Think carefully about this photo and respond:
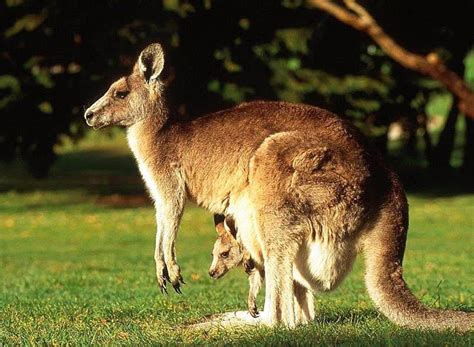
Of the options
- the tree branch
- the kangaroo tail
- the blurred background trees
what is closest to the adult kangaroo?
the kangaroo tail

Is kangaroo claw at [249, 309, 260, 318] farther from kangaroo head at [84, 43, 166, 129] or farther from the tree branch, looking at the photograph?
the tree branch

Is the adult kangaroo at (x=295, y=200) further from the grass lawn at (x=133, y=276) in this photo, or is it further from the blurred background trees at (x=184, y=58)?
the blurred background trees at (x=184, y=58)

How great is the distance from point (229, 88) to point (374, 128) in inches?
140

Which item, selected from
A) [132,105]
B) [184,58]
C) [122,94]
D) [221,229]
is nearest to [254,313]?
[221,229]

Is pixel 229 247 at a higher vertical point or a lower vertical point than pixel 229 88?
higher

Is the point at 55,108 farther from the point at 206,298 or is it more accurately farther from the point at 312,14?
the point at 206,298

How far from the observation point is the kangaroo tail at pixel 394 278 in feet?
24.4

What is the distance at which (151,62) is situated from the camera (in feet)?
28.2

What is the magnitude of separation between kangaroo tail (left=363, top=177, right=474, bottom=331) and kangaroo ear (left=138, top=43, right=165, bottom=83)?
1.97 meters

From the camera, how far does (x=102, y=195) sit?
28094 millimetres

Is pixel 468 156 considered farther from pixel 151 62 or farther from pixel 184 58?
pixel 151 62

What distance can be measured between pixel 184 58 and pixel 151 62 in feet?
50.6

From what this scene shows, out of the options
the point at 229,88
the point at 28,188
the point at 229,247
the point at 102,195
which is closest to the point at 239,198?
the point at 229,247

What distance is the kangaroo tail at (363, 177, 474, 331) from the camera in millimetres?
7426
